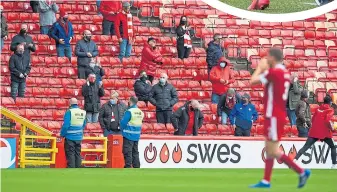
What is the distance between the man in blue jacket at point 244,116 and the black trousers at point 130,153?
4340mm

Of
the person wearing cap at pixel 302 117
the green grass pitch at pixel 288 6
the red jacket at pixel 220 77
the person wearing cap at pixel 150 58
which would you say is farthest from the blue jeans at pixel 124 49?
the green grass pitch at pixel 288 6

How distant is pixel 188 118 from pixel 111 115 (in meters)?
2.23

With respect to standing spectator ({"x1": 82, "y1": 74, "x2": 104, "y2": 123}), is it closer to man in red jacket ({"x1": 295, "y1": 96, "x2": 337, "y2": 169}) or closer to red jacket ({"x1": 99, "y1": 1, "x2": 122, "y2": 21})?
red jacket ({"x1": 99, "y1": 1, "x2": 122, "y2": 21})

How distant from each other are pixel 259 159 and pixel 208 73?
5.12 m

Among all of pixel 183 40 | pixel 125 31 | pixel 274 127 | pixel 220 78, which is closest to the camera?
pixel 274 127

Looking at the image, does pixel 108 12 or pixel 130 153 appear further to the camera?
pixel 108 12

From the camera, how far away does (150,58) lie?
30.4 m

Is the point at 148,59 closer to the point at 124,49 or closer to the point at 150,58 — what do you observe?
the point at 150,58

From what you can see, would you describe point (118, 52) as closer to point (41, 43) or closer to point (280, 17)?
point (41, 43)

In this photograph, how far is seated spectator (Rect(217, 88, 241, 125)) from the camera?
95.8 ft

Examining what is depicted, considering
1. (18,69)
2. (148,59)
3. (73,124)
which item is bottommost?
(73,124)

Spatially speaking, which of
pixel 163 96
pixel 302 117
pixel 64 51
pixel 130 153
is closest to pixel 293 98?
pixel 302 117

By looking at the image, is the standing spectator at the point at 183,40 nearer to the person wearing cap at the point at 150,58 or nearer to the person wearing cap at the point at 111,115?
the person wearing cap at the point at 150,58

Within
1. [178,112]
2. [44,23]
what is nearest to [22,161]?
[178,112]
